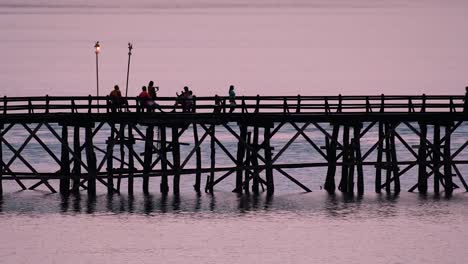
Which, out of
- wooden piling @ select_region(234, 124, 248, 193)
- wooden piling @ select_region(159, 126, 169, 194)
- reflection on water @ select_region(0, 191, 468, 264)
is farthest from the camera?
wooden piling @ select_region(234, 124, 248, 193)

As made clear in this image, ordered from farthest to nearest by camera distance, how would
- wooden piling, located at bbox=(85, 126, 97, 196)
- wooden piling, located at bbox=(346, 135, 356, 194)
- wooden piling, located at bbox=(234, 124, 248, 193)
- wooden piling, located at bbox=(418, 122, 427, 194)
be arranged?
1. wooden piling, located at bbox=(418, 122, 427, 194)
2. wooden piling, located at bbox=(346, 135, 356, 194)
3. wooden piling, located at bbox=(234, 124, 248, 193)
4. wooden piling, located at bbox=(85, 126, 97, 196)

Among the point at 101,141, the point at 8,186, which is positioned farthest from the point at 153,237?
the point at 101,141

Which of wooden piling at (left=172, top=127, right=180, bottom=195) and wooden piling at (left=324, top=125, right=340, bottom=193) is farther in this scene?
wooden piling at (left=324, top=125, right=340, bottom=193)

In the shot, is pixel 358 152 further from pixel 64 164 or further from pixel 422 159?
pixel 64 164

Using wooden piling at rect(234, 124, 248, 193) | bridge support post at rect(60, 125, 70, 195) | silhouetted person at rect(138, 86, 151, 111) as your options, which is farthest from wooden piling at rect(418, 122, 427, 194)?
bridge support post at rect(60, 125, 70, 195)

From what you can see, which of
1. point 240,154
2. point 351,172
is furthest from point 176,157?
point 351,172

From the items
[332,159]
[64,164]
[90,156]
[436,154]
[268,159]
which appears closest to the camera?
[90,156]

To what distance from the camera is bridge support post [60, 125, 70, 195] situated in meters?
49.6

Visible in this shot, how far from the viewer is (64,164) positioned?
5028 centimetres

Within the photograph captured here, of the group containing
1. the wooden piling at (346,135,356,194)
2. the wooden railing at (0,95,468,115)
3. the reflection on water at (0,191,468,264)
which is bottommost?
the reflection on water at (0,191,468,264)

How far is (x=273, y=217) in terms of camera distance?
45.6 m

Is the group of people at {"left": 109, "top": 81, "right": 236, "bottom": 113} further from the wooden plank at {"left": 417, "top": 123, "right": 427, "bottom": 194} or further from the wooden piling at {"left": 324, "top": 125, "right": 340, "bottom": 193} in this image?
the wooden plank at {"left": 417, "top": 123, "right": 427, "bottom": 194}

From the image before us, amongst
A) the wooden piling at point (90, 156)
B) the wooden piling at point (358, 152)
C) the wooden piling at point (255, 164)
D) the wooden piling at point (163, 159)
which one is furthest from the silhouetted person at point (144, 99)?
the wooden piling at point (358, 152)

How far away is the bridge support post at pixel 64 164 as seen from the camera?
163ft
